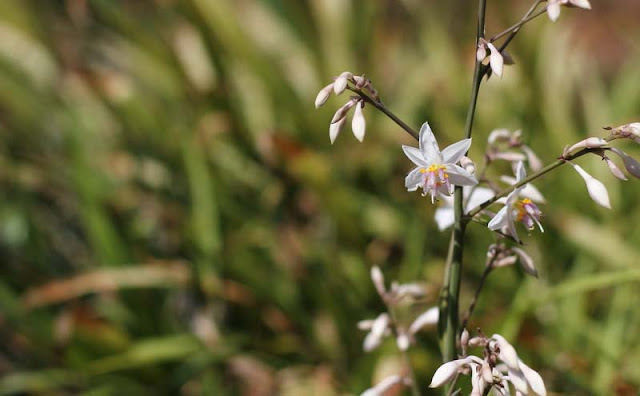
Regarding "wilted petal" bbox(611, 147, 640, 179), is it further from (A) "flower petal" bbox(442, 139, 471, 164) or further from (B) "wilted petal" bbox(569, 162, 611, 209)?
(A) "flower petal" bbox(442, 139, 471, 164)

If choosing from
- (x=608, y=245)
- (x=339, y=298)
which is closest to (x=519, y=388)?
(x=339, y=298)

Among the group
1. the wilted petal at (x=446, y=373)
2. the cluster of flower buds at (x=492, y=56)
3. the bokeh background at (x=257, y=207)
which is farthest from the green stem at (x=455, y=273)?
the bokeh background at (x=257, y=207)

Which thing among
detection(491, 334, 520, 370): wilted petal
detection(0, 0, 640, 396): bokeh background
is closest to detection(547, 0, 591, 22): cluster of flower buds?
detection(491, 334, 520, 370): wilted petal

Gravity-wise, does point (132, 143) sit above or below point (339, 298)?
above

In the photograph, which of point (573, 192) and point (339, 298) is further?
point (573, 192)

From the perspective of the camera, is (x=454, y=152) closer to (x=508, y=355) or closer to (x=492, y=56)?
(x=492, y=56)

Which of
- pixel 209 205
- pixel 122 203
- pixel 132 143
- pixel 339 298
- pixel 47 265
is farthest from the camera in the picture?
pixel 132 143

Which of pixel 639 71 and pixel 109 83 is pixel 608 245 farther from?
pixel 109 83

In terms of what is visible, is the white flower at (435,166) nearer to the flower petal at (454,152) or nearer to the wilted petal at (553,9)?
the flower petal at (454,152)
